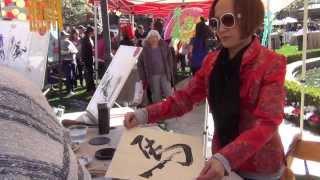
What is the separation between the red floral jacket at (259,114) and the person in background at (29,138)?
0.98m

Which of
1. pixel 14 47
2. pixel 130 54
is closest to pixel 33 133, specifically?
pixel 130 54

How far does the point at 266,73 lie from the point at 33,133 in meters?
→ 1.21

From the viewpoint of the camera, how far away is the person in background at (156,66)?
7824mm

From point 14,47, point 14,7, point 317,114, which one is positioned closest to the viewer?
point 14,47

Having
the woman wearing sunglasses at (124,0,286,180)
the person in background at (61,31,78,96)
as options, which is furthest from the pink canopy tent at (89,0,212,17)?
the woman wearing sunglasses at (124,0,286,180)

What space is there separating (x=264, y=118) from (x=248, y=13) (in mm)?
383

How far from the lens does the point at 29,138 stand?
0.47m

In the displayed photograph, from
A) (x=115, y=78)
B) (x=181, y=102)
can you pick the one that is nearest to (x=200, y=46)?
(x=115, y=78)

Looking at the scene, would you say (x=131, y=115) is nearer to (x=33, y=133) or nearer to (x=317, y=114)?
(x=33, y=133)

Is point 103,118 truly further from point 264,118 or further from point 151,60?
point 151,60

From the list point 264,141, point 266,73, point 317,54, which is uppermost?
point 266,73

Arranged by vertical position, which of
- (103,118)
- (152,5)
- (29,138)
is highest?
(152,5)

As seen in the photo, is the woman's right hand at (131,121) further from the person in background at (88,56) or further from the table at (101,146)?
the person in background at (88,56)

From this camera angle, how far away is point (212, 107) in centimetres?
174
